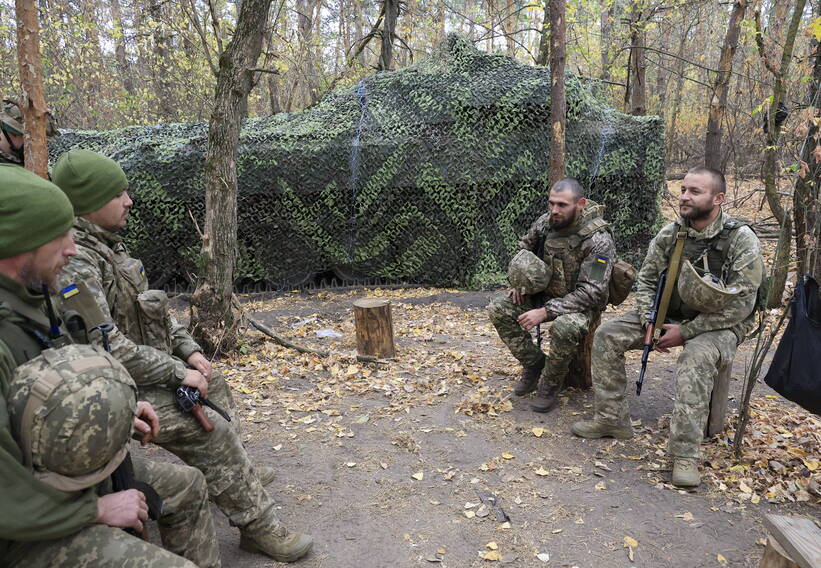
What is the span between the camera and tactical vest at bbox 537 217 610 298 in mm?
4605

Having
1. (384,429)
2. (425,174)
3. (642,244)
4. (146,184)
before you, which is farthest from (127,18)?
(384,429)

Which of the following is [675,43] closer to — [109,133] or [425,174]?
[425,174]

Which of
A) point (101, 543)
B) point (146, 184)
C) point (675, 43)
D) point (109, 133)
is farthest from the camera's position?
point (675, 43)

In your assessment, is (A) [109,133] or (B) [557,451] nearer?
(B) [557,451]

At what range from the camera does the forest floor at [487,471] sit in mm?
3076

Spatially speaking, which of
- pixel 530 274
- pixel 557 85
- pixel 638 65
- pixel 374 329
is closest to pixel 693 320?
pixel 530 274

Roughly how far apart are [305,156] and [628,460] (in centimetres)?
636

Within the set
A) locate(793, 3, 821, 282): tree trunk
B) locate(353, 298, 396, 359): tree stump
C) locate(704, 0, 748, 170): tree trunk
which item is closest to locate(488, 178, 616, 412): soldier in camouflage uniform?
locate(793, 3, 821, 282): tree trunk

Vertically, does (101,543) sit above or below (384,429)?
above

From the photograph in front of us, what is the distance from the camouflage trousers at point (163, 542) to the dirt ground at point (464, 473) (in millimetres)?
503

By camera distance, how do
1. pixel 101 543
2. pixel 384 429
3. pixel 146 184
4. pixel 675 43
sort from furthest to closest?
pixel 675 43, pixel 146 184, pixel 384 429, pixel 101 543

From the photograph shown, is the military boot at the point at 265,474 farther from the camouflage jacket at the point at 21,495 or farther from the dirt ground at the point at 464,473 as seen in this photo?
the camouflage jacket at the point at 21,495

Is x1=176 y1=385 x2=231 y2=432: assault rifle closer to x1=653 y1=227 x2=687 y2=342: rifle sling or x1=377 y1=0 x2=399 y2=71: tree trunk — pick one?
x1=653 y1=227 x2=687 y2=342: rifle sling

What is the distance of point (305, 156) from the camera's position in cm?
859
